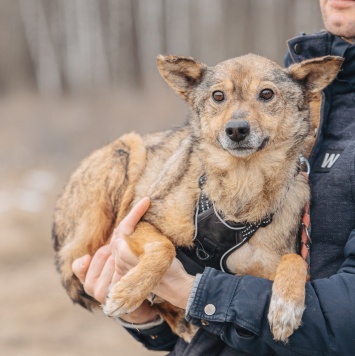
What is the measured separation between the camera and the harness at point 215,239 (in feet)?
11.7

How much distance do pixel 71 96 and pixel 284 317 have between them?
A: 71.3 ft

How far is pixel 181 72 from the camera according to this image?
4164 millimetres

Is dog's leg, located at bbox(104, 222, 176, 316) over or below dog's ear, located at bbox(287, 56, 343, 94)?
below

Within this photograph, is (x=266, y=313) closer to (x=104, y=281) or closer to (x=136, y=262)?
(x=136, y=262)

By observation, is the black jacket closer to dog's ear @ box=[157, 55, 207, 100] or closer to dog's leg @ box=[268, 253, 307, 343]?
dog's leg @ box=[268, 253, 307, 343]

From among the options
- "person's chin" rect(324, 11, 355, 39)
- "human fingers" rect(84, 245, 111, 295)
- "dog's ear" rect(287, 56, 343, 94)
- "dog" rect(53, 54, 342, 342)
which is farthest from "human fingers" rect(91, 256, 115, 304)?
"person's chin" rect(324, 11, 355, 39)

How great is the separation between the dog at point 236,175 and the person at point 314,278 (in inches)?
4.1

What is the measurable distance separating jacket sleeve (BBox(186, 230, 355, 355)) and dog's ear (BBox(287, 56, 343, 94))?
1.03m

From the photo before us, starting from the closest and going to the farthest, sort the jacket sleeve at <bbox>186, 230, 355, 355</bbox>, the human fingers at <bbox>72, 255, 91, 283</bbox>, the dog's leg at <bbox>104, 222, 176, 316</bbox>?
1. the jacket sleeve at <bbox>186, 230, 355, 355</bbox>
2. the dog's leg at <bbox>104, 222, 176, 316</bbox>
3. the human fingers at <bbox>72, 255, 91, 283</bbox>

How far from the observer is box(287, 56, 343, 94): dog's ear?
11.8 ft

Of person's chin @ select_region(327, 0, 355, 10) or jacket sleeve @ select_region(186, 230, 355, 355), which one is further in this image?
person's chin @ select_region(327, 0, 355, 10)

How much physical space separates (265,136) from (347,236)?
0.83m

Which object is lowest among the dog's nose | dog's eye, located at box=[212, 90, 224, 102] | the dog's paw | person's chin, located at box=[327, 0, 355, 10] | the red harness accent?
the dog's paw

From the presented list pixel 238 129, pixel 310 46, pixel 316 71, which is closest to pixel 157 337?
pixel 238 129
